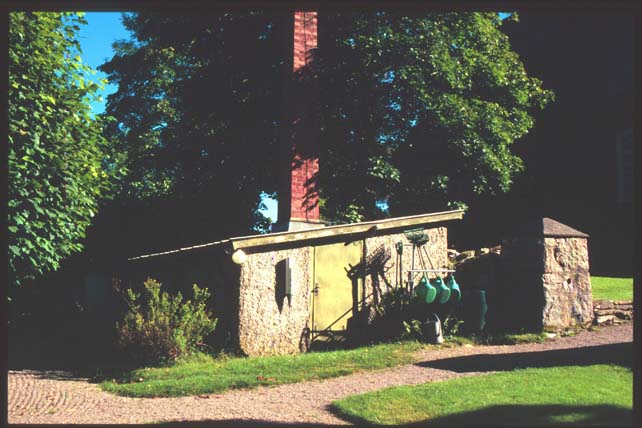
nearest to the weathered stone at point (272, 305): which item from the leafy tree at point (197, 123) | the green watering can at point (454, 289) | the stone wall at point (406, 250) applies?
the stone wall at point (406, 250)

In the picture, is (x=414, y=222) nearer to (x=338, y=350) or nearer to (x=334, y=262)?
(x=334, y=262)

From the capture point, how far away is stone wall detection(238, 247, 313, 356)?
12273 mm

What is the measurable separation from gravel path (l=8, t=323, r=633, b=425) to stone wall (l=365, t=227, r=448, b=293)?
2.87 meters

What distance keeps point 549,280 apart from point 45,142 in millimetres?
10062

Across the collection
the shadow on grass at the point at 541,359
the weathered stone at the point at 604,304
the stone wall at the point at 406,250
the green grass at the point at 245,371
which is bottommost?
the green grass at the point at 245,371

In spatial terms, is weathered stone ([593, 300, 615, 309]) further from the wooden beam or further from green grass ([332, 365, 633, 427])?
green grass ([332, 365, 633, 427])

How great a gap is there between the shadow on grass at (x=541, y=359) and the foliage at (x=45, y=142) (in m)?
6.60

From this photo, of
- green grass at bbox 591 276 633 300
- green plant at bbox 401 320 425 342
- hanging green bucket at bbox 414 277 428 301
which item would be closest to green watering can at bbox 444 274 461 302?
hanging green bucket at bbox 414 277 428 301

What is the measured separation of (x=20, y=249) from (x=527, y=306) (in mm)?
Result: 9888

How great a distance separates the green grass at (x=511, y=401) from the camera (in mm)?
6453

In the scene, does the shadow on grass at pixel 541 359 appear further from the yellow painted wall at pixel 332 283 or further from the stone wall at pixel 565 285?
the yellow painted wall at pixel 332 283

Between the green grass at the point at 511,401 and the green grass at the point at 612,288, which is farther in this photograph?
the green grass at the point at 612,288

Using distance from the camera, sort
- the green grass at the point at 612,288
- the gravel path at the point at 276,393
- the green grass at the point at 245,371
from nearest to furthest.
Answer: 1. the gravel path at the point at 276,393
2. the green grass at the point at 245,371
3. the green grass at the point at 612,288

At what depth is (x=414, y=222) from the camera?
14312mm
